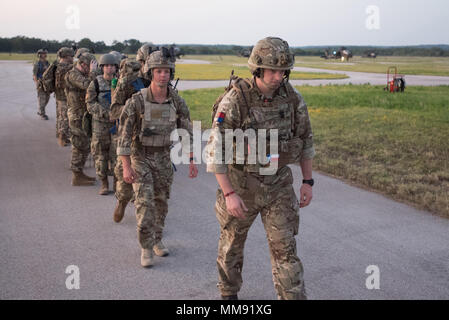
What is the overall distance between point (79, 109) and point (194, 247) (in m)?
4.30

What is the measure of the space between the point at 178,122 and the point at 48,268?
2017mm

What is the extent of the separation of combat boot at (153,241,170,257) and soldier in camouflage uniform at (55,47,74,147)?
5.97 m

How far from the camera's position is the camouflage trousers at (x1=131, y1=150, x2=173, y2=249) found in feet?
16.7

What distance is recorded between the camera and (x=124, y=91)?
19.6 ft

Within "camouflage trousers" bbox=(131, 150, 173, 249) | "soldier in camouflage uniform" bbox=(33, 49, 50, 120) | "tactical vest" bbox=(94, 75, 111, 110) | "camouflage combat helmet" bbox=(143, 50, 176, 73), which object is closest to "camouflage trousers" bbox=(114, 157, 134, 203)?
"camouflage trousers" bbox=(131, 150, 173, 249)

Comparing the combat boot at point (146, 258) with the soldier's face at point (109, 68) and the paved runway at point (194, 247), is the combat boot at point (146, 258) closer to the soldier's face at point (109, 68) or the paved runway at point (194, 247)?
the paved runway at point (194, 247)

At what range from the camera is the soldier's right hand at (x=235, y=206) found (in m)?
3.68

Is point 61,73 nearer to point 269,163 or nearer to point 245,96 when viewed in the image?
point 245,96

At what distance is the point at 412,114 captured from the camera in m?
16.2

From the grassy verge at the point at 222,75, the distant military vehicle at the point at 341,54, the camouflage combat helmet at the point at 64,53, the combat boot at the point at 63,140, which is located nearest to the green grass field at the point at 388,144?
the combat boot at the point at 63,140

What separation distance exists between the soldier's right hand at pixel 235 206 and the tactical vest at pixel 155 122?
177 centimetres

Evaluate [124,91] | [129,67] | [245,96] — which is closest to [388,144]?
[129,67]

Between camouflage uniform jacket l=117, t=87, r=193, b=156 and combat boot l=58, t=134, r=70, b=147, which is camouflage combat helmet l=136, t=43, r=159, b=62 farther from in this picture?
combat boot l=58, t=134, r=70, b=147
